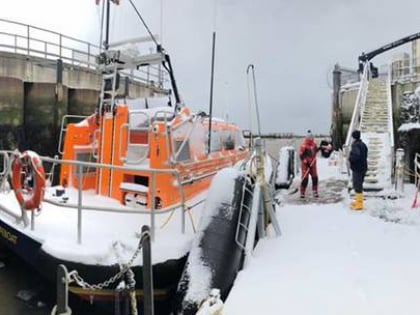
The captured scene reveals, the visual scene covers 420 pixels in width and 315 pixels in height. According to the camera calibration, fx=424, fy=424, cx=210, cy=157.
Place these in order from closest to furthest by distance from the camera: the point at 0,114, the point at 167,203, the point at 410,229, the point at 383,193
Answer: the point at 167,203 → the point at 410,229 → the point at 383,193 → the point at 0,114

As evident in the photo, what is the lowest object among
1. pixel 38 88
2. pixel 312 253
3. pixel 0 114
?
pixel 312 253

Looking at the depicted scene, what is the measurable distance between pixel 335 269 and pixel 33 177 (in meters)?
3.57

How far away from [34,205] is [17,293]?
5.57 feet

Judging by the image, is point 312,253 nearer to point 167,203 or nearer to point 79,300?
point 167,203

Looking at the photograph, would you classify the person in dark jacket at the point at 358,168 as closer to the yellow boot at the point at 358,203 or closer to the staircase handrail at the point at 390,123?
the yellow boot at the point at 358,203

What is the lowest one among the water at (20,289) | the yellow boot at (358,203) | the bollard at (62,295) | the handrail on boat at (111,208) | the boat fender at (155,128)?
the water at (20,289)

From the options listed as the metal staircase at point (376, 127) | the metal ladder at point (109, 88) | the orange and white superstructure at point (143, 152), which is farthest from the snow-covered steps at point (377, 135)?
the metal ladder at point (109, 88)

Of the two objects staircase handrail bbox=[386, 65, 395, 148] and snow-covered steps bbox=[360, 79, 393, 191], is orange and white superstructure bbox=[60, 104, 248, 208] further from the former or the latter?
staircase handrail bbox=[386, 65, 395, 148]

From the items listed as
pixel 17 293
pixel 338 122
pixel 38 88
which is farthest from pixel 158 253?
pixel 338 122

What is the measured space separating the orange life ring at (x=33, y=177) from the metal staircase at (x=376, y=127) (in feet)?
22.3

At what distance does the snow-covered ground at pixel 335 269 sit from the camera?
3900mm

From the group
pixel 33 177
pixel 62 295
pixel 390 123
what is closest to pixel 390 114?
pixel 390 123

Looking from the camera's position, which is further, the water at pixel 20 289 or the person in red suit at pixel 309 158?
the person in red suit at pixel 309 158

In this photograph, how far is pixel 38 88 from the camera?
14.2 metres
